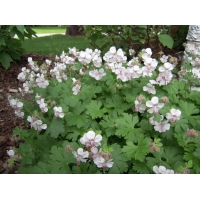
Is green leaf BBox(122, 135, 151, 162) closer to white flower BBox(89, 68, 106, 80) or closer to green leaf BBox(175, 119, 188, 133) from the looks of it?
green leaf BBox(175, 119, 188, 133)

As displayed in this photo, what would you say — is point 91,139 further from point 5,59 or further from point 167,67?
point 5,59

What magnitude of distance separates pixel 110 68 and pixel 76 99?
1.27 ft

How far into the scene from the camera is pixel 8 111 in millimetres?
3842

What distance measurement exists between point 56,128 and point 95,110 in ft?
1.03

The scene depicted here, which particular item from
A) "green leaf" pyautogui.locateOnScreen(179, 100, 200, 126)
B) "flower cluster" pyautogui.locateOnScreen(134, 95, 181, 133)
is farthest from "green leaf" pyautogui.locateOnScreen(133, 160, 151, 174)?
"green leaf" pyautogui.locateOnScreen(179, 100, 200, 126)

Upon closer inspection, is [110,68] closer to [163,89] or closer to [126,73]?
[126,73]

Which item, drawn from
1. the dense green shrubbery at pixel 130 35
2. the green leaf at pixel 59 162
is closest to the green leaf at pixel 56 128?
the green leaf at pixel 59 162

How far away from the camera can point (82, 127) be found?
2.17 metres

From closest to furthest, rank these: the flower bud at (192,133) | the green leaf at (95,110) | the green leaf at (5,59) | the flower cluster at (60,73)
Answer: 1. the flower bud at (192,133)
2. the green leaf at (95,110)
3. the flower cluster at (60,73)
4. the green leaf at (5,59)

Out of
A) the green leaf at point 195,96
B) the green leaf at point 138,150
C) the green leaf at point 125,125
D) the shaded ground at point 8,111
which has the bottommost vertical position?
the shaded ground at point 8,111

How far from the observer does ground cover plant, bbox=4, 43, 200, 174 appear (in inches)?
70.6

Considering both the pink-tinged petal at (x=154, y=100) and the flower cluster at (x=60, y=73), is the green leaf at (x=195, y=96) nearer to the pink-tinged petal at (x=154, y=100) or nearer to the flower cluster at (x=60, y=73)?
the pink-tinged petal at (x=154, y=100)

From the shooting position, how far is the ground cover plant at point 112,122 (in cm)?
179

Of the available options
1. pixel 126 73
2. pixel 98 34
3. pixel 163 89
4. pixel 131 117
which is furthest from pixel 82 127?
pixel 98 34
